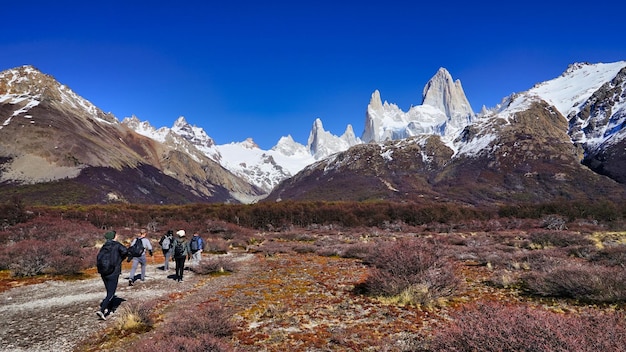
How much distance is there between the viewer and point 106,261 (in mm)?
10805

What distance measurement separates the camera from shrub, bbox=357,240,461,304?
11734mm

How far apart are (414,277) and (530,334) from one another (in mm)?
6998

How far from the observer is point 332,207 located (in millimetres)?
73625

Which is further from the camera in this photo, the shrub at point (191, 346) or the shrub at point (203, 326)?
the shrub at point (203, 326)

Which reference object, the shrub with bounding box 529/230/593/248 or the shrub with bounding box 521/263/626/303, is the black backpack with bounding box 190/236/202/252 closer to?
the shrub with bounding box 521/263/626/303

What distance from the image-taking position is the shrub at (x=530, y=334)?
4827 millimetres

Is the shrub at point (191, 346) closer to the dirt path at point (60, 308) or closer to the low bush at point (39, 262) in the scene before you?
the dirt path at point (60, 308)

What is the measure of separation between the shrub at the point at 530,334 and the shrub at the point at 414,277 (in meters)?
5.30

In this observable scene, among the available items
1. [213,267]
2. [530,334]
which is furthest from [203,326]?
[213,267]

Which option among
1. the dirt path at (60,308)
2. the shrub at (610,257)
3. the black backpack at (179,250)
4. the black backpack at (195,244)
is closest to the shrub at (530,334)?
the dirt path at (60,308)

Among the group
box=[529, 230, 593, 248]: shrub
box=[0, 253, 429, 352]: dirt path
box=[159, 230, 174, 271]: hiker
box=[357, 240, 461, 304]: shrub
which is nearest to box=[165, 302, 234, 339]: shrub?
box=[0, 253, 429, 352]: dirt path

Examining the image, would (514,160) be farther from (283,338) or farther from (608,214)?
(283,338)

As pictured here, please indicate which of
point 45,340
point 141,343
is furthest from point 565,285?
point 45,340

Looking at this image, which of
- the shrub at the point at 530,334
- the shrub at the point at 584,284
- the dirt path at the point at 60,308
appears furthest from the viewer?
the shrub at the point at 584,284
